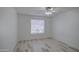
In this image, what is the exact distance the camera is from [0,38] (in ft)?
3.01

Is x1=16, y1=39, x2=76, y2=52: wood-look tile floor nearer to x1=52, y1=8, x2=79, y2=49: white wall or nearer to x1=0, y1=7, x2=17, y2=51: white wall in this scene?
x1=52, y1=8, x2=79, y2=49: white wall

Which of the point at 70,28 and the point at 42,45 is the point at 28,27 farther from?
the point at 70,28

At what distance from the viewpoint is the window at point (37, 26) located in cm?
183

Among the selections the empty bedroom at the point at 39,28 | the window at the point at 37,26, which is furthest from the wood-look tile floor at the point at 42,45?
the window at the point at 37,26

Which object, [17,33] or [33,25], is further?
[17,33]

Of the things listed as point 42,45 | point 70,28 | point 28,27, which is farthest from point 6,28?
point 70,28

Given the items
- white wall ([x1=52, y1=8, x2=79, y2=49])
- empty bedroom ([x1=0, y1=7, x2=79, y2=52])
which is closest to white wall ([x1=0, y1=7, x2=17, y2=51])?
empty bedroom ([x1=0, y1=7, x2=79, y2=52])

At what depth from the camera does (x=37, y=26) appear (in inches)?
72.4

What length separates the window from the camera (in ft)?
6.01

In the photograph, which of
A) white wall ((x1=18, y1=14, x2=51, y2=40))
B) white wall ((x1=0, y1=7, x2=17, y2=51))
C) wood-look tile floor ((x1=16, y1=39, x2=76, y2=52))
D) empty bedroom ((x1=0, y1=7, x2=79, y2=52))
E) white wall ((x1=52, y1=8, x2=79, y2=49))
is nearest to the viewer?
white wall ((x1=0, y1=7, x2=17, y2=51))

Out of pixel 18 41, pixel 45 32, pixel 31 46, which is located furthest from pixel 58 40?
pixel 18 41
